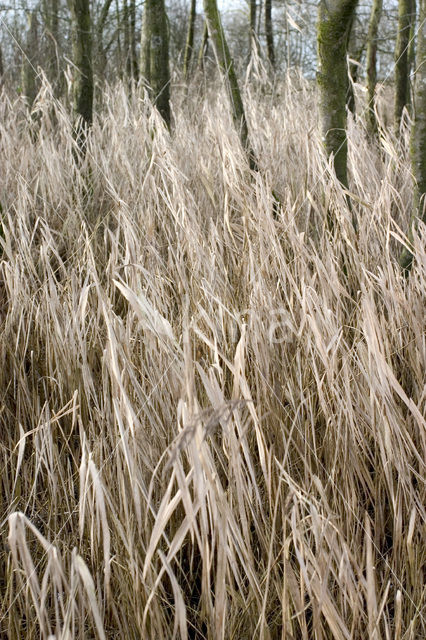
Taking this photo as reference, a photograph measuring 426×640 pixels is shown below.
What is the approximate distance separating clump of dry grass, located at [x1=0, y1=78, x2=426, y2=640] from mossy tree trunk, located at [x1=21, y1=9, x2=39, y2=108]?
2.91 meters

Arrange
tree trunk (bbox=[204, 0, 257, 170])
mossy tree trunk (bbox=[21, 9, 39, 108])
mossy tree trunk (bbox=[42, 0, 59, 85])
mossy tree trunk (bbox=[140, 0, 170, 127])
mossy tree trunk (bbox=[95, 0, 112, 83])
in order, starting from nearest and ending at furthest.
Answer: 1. tree trunk (bbox=[204, 0, 257, 170])
2. mossy tree trunk (bbox=[140, 0, 170, 127])
3. mossy tree trunk (bbox=[21, 9, 39, 108])
4. mossy tree trunk (bbox=[95, 0, 112, 83])
5. mossy tree trunk (bbox=[42, 0, 59, 85])

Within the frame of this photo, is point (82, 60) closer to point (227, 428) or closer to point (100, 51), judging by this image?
point (227, 428)

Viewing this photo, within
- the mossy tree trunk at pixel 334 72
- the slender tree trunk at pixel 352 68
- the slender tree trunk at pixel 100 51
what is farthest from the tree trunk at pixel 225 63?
the slender tree trunk at pixel 100 51

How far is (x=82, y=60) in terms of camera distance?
2.73 metres

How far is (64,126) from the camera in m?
2.50

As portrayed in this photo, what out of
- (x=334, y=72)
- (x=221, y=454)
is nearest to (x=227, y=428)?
(x=221, y=454)

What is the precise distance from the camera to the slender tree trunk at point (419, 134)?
156 cm

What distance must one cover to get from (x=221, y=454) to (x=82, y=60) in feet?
7.06

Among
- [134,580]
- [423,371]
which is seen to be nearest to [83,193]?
[423,371]

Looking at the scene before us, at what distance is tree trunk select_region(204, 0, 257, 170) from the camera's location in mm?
2189

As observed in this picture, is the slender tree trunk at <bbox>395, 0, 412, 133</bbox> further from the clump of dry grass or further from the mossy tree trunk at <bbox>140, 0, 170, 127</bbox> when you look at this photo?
the clump of dry grass

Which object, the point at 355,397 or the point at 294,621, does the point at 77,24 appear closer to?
the point at 355,397

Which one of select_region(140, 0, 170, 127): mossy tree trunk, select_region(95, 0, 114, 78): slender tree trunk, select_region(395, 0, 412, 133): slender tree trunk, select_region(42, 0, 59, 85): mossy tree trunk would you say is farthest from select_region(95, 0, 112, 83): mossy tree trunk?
select_region(395, 0, 412, 133): slender tree trunk

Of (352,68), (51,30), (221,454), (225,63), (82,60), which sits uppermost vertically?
(51,30)
